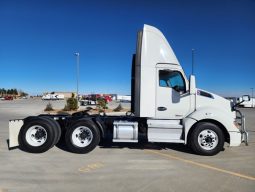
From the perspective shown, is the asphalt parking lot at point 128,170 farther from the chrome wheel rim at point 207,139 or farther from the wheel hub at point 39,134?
the wheel hub at point 39,134

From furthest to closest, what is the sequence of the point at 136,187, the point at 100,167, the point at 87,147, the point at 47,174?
the point at 87,147 < the point at 100,167 < the point at 47,174 < the point at 136,187

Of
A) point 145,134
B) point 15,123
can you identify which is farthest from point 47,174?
point 145,134

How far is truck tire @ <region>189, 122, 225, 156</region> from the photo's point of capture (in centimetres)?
875

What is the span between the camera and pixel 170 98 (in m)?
9.28

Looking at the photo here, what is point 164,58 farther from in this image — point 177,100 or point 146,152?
point 146,152

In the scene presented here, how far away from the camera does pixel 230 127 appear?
29.1 ft

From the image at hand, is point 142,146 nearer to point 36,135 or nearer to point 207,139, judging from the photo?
point 207,139

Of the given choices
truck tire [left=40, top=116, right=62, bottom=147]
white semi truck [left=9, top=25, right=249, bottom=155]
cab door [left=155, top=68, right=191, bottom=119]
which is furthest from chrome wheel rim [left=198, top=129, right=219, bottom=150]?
truck tire [left=40, top=116, right=62, bottom=147]

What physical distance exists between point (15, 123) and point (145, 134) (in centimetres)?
422

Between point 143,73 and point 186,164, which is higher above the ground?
point 143,73

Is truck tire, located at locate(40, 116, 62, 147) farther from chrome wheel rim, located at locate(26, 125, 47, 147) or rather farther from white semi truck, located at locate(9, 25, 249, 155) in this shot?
chrome wheel rim, located at locate(26, 125, 47, 147)

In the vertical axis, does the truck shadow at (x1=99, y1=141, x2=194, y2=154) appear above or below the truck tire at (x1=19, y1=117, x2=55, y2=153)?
below

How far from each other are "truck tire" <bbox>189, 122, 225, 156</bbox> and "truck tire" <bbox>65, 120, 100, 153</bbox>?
2964mm

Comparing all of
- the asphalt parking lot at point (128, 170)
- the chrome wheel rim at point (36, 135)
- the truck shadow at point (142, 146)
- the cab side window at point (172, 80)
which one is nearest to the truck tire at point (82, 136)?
the asphalt parking lot at point (128, 170)
